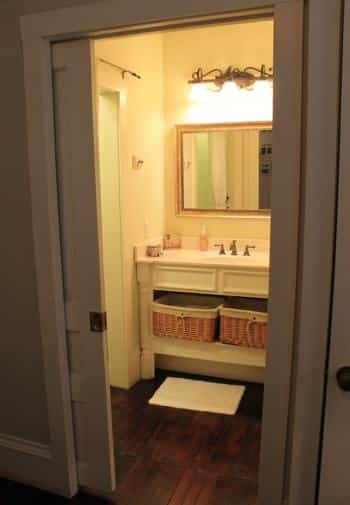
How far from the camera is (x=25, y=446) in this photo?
81.2 inches

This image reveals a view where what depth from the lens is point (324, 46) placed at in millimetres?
1215

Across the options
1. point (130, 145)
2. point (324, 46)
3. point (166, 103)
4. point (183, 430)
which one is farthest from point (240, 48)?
point (183, 430)

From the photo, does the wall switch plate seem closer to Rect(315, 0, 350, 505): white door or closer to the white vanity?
the white vanity

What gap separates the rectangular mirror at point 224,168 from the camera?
3.26m

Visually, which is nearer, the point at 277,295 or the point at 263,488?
the point at 277,295

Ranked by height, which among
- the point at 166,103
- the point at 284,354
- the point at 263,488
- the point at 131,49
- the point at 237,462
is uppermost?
the point at 131,49

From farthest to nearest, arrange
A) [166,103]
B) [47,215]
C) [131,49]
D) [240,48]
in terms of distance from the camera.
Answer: [166,103] < [240,48] < [131,49] < [47,215]

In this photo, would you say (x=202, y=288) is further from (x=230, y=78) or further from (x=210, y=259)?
(x=230, y=78)

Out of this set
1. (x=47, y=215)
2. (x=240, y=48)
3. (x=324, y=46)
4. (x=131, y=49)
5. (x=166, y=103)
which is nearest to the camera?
(x=324, y=46)

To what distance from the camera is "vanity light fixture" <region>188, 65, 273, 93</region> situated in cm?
315

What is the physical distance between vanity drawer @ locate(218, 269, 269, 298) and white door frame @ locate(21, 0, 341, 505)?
139 cm

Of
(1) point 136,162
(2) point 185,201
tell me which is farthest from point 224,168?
(1) point 136,162

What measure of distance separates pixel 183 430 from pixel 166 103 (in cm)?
243

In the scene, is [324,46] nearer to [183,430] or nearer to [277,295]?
[277,295]
